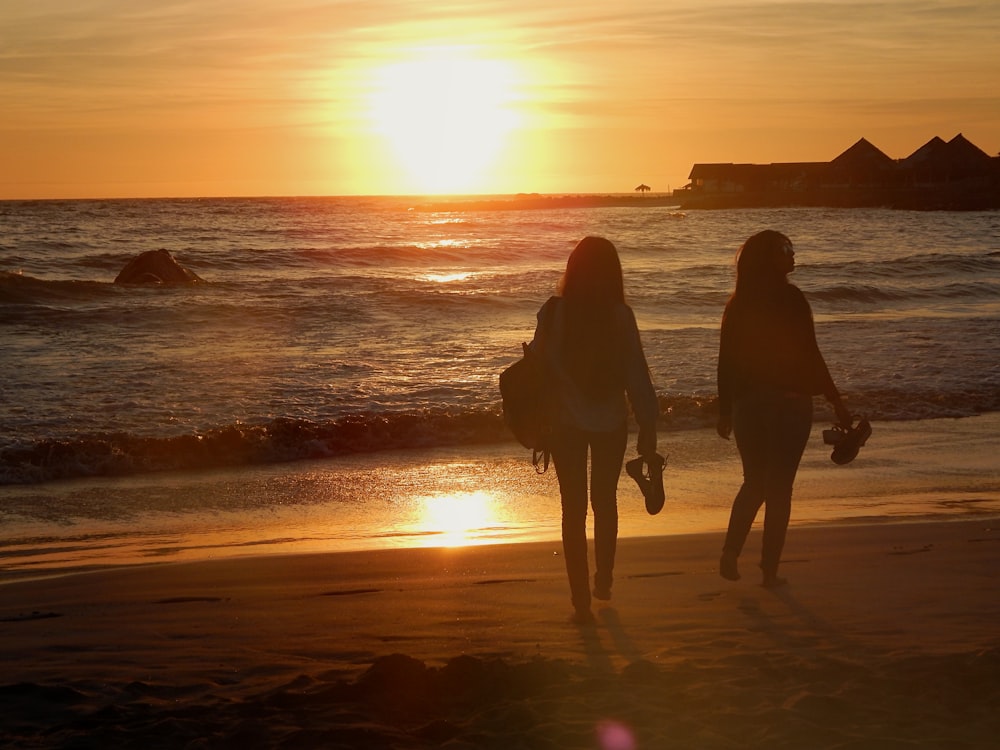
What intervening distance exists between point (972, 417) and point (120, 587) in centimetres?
958

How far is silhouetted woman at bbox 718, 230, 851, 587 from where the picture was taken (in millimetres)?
5344

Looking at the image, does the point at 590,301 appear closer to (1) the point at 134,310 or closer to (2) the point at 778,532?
(2) the point at 778,532

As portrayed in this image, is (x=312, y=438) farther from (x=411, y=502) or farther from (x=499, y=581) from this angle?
(x=499, y=581)

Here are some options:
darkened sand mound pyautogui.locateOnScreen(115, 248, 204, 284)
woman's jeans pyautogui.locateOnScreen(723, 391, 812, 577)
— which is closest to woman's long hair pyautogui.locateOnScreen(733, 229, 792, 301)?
woman's jeans pyautogui.locateOnScreen(723, 391, 812, 577)

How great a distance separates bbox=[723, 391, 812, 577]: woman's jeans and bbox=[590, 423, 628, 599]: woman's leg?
0.72 meters

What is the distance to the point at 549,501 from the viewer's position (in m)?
8.39

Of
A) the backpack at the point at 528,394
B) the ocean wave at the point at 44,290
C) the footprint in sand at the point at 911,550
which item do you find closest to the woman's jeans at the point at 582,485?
the backpack at the point at 528,394

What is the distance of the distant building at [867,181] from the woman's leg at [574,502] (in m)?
70.9

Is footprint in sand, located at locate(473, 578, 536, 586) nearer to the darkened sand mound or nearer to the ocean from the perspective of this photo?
the ocean

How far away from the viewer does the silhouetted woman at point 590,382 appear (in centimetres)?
493

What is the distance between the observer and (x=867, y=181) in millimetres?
78625

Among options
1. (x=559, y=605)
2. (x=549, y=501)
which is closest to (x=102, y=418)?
(x=549, y=501)

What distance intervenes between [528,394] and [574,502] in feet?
1.83

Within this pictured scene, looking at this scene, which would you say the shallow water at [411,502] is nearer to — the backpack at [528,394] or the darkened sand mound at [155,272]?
the backpack at [528,394]
